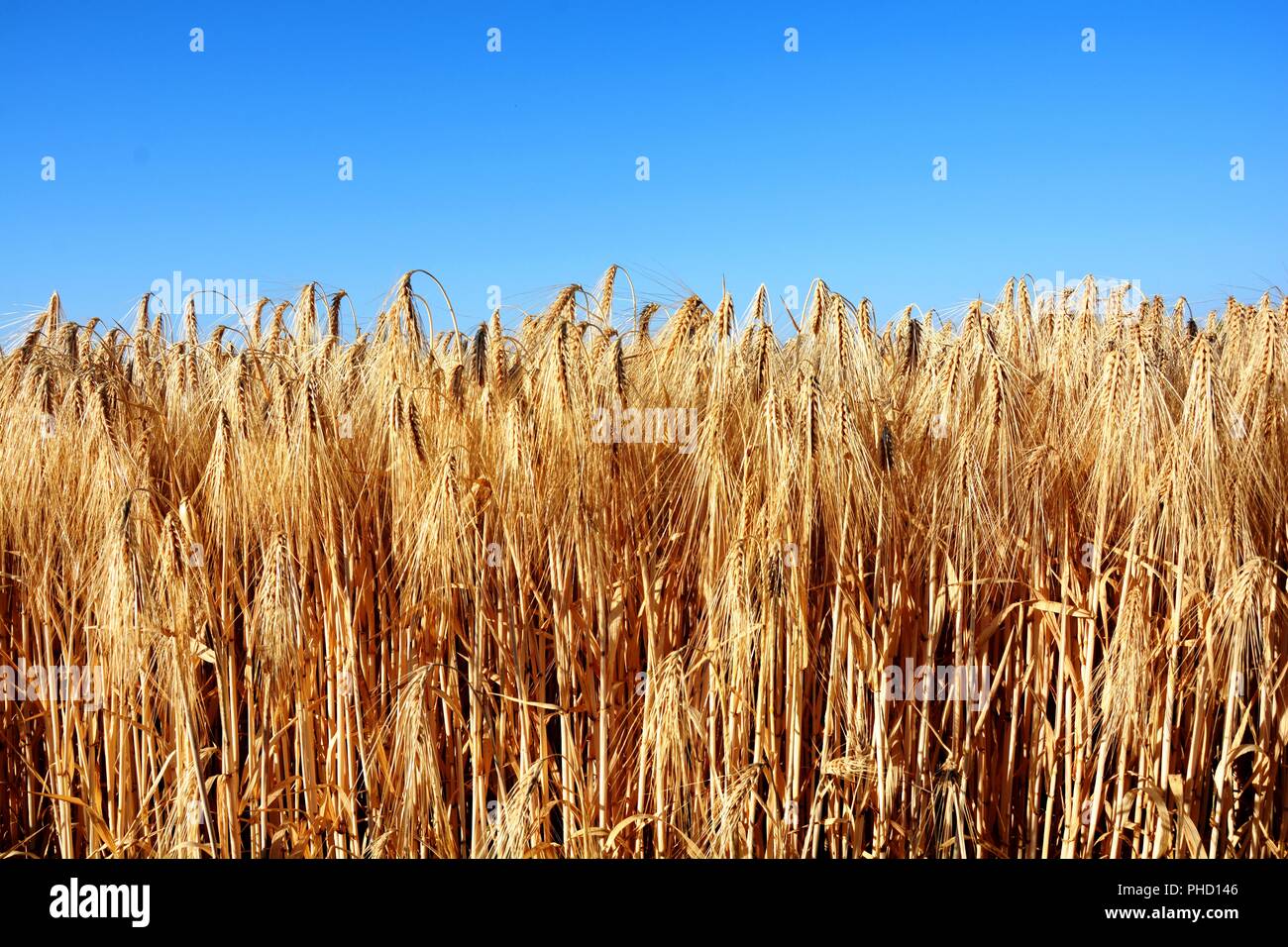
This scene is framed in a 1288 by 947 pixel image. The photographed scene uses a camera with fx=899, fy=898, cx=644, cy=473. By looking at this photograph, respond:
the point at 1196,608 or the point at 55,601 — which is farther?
the point at 55,601

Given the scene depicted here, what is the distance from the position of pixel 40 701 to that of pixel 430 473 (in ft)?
5.53

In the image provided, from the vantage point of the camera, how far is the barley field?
2191 mm

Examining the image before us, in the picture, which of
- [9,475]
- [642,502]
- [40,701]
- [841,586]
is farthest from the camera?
[40,701]

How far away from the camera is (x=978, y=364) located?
2584 millimetres

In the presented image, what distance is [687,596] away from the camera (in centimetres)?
260

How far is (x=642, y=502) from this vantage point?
8.05 ft

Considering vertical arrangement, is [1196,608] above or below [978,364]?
below

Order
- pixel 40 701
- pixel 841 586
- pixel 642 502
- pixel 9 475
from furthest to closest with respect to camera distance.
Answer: pixel 40 701 < pixel 9 475 < pixel 642 502 < pixel 841 586

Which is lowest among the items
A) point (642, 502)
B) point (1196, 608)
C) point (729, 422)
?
point (1196, 608)

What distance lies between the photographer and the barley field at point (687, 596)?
219 cm

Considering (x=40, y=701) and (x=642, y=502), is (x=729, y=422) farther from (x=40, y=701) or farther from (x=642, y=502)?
(x=40, y=701)

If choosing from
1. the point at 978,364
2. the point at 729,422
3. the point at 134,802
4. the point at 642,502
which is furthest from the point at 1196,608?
the point at 134,802
